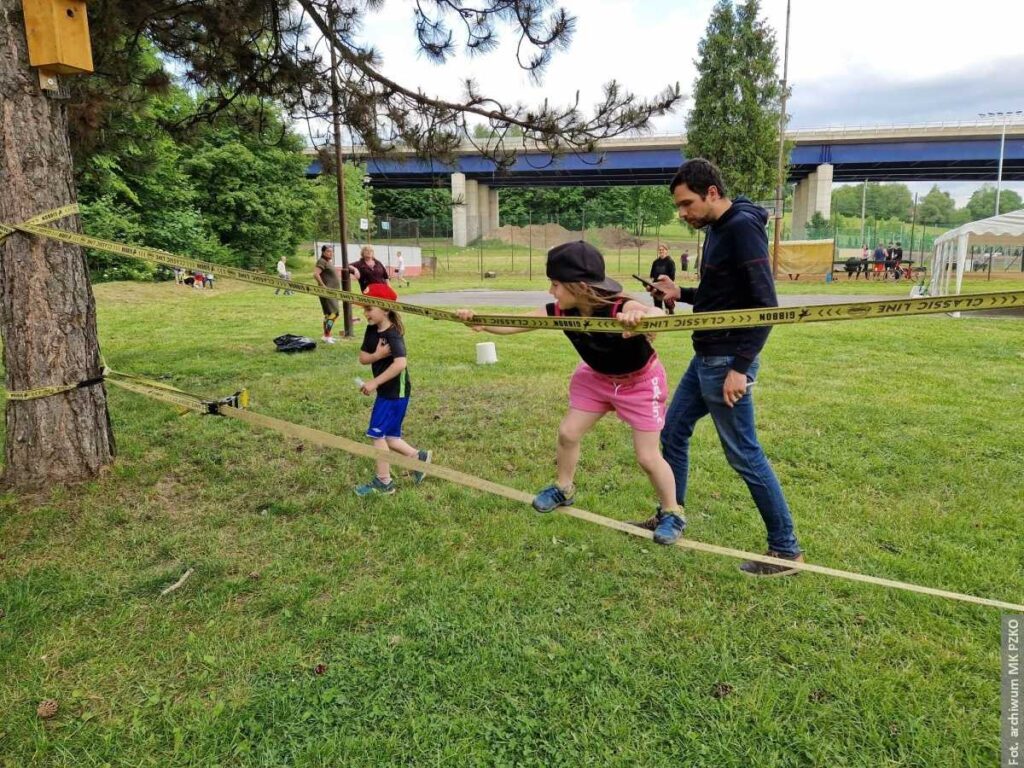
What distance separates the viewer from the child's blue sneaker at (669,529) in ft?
10.6

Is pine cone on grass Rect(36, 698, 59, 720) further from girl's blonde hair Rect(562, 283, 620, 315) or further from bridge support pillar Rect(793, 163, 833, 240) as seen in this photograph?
bridge support pillar Rect(793, 163, 833, 240)

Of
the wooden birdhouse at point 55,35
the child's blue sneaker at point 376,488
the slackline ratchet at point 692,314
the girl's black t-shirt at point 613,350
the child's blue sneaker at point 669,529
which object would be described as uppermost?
the wooden birdhouse at point 55,35

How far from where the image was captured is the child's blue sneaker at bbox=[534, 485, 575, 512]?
3357 mm

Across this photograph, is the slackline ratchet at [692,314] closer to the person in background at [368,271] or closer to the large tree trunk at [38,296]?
Result: the large tree trunk at [38,296]

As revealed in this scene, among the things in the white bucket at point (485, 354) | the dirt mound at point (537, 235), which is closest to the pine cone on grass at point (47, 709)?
the white bucket at point (485, 354)

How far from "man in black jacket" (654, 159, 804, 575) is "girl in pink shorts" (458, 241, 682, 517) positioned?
0.24m

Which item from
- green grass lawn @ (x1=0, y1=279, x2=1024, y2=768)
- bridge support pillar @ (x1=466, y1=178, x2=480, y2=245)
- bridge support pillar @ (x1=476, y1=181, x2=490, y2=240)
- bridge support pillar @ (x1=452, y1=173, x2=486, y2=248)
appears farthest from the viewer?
bridge support pillar @ (x1=476, y1=181, x2=490, y2=240)

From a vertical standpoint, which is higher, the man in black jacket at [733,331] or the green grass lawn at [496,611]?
the man in black jacket at [733,331]

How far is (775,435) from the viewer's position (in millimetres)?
5504

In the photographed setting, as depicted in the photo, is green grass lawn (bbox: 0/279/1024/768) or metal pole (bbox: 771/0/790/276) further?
metal pole (bbox: 771/0/790/276)

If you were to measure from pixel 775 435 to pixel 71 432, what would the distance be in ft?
17.2

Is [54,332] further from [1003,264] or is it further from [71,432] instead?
[1003,264]

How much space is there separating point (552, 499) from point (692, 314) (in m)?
1.35

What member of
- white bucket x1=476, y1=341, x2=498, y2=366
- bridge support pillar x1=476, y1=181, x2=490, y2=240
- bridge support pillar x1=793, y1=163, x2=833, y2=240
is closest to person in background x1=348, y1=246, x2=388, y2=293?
white bucket x1=476, y1=341, x2=498, y2=366
